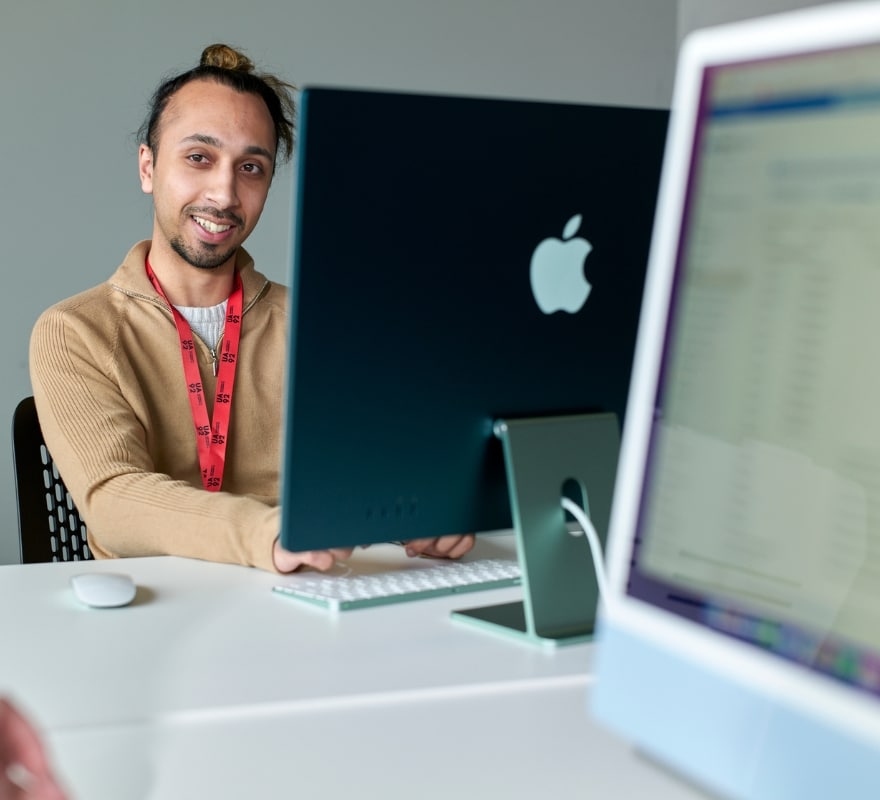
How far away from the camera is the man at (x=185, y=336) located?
1.81m

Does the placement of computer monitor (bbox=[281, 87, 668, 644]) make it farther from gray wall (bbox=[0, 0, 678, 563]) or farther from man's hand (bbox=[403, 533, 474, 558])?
gray wall (bbox=[0, 0, 678, 563])

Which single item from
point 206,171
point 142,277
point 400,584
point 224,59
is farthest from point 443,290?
point 224,59

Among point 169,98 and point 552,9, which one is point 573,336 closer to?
point 169,98

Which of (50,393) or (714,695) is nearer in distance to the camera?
(714,695)

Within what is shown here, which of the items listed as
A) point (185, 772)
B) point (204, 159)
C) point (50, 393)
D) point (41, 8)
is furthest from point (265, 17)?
point (185, 772)

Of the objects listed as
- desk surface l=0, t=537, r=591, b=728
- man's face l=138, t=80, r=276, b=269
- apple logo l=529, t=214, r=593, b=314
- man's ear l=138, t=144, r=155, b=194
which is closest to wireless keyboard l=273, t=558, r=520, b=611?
desk surface l=0, t=537, r=591, b=728

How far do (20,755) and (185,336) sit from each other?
148 centimetres

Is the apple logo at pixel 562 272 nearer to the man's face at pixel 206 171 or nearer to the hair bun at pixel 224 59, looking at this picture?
the man's face at pixel 206 171

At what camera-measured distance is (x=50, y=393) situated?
1.87 metres

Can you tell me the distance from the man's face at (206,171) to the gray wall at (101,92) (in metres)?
1.11

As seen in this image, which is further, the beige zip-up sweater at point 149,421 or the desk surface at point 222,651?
the beige zip-up sweater at point 149,421

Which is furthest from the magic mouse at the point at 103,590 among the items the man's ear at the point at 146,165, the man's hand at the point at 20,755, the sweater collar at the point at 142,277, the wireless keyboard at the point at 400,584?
the man's ear at the point at 146,165

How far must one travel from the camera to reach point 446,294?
1.13m

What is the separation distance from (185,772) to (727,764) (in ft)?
1.34
